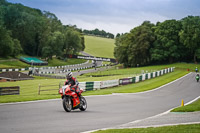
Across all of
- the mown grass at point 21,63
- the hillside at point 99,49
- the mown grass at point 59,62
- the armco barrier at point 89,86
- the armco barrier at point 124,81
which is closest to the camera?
the armco barrier at point 89,86

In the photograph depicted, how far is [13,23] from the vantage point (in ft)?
363

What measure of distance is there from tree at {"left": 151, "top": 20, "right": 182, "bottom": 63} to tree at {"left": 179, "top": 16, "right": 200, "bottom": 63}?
124 inches

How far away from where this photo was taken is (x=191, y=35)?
87.4 meters

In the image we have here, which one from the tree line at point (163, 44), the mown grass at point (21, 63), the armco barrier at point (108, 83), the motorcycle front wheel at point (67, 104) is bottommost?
the armco barrier at point (108, 83)

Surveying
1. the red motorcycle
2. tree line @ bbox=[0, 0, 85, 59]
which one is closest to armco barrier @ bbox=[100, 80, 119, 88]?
the red motorcycle

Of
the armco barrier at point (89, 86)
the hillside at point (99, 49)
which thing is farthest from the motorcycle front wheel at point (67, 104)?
the hillside at point (99, 49)

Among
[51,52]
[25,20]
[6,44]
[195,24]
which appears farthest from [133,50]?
[25,20]

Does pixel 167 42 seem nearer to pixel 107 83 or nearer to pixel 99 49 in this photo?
pixel 107 83

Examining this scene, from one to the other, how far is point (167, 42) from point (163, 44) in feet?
4.75

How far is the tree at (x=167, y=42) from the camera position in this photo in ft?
292

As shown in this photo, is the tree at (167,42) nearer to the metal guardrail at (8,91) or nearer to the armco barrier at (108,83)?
the armco barrier at (108,83)

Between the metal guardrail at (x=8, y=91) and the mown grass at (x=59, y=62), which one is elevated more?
the mown grass at (x=59, y=62)

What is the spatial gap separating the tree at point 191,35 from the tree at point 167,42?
124 inches

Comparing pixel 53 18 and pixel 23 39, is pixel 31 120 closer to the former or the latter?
pixel 23 39
